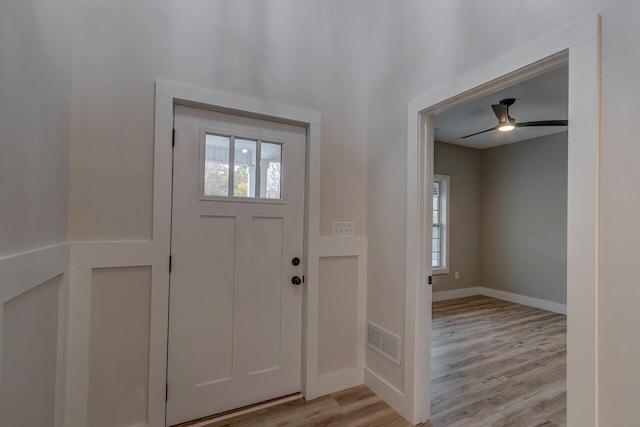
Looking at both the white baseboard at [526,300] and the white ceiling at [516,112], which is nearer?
the white ceiling at [516,112]

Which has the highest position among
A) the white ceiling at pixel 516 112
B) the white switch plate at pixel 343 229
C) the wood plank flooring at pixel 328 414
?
the white ceiling at pixel 516 112

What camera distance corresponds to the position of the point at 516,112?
12.8ft

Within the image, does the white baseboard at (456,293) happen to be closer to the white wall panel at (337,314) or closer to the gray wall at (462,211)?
the gray wall at (462,211)

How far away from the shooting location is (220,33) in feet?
6.62

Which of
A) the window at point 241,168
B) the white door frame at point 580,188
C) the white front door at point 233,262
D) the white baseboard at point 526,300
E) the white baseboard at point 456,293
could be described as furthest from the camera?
the white baseboard at point 456,293

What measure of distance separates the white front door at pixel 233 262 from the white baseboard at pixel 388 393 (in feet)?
1.93

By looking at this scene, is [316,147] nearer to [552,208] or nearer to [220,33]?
[220,33]

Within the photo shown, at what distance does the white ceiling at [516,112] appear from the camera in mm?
3076

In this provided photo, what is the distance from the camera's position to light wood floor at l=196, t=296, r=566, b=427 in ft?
6.66

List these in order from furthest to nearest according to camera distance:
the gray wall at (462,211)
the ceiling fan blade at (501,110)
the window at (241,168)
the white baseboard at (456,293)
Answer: the gray wall at (462,211) < the white baseboard at (456,293) < the ceiling fan blade at (501,110) < the window at (241,168)

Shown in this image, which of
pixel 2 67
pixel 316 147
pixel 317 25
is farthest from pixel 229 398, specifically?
pixel 317 25

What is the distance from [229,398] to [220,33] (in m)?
2.50

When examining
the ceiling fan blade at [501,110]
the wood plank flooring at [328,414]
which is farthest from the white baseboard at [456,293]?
the wood plank flooring at [328,414]

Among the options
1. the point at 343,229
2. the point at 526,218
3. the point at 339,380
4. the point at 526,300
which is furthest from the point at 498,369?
the point at 526,218
